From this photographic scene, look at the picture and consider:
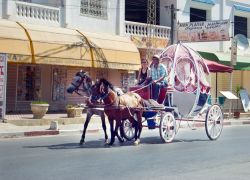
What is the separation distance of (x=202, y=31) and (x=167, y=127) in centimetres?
1397

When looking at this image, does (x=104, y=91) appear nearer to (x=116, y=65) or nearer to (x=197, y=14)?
(x=116, y=65)

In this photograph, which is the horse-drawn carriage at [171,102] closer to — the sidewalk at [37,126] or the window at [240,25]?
the sidewalk at [37,126]

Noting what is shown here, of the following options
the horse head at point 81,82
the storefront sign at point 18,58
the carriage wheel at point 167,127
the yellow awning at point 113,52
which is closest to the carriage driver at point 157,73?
the carriage wheel at point 167,127

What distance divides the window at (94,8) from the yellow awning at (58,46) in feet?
6.62

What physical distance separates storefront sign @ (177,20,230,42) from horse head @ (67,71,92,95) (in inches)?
602

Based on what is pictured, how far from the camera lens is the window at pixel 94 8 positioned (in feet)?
78.8

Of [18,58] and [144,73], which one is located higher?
[18,58]

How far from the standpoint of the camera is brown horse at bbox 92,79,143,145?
12.1m

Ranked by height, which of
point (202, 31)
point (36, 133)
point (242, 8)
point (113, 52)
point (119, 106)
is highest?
point (242, 8)

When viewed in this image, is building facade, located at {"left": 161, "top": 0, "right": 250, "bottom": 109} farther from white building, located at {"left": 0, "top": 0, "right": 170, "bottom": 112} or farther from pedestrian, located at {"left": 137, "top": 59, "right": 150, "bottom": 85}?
pedestrian, located at {"left": 137, "top": 59, "right": 150, "bottom": 85}

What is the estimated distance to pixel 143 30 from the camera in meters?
26.9

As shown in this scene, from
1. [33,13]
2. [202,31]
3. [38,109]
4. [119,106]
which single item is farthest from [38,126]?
[202,31]

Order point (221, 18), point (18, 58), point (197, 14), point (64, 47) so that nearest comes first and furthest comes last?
point (18, 58) < point (64, 47) < point (197, 14) < point (221, 18)

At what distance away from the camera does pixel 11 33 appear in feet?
63.0
